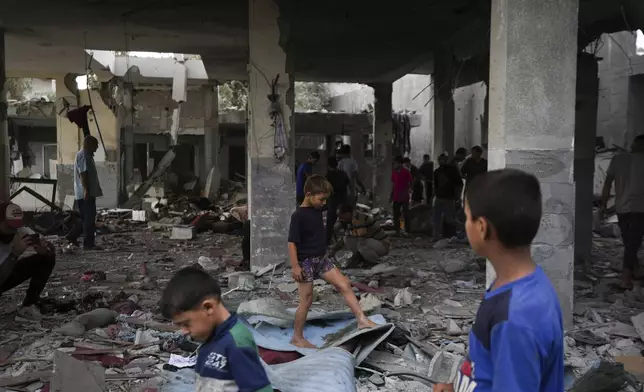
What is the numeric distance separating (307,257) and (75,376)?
6.61 feet

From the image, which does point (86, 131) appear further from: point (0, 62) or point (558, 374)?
point (558, 374)

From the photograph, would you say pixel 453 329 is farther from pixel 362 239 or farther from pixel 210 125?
pixel 210 125

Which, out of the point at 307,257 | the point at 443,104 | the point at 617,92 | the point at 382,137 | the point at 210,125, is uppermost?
the point at 617,92

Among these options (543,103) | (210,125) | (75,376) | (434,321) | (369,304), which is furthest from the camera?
(210,125)

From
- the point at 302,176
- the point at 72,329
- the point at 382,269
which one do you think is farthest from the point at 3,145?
the point at 382,269

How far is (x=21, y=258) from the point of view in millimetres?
5883

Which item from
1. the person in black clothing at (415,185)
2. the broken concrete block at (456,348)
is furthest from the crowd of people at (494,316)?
the person in black clothing at (415,185)

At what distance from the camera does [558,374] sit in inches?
63.9

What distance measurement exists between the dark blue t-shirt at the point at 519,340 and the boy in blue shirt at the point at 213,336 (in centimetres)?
80

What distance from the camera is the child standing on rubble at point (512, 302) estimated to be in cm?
149

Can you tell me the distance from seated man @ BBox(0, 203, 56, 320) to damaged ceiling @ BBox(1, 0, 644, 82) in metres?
4.39

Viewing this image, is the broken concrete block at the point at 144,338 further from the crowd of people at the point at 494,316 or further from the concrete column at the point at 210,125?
the concrete column at the point at 210,125

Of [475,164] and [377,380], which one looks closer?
[377,380]

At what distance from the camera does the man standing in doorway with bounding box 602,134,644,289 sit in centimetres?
679
